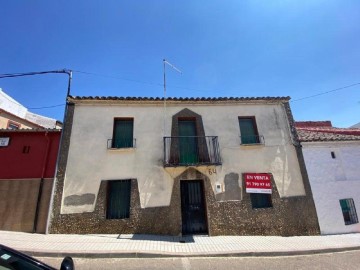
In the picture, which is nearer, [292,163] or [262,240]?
[262,240]

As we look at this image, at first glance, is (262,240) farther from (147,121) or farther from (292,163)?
(147,121)

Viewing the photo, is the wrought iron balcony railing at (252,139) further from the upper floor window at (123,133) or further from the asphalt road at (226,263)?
the upper floor window at (123,133)

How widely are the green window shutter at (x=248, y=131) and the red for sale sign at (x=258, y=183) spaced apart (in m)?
1.58

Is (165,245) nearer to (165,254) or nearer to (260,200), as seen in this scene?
(165,254)

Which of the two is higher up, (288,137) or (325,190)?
(288,137)

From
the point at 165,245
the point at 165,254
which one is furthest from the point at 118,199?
the point at 165,254

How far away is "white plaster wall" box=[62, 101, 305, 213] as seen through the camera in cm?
825

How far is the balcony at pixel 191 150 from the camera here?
873cm

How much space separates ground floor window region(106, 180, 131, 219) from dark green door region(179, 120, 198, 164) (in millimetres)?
2573

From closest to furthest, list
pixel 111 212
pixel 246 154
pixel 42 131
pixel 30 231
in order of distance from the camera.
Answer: pixel 30 231
pixel 111 212
pixel 42 131
pixel 246 154

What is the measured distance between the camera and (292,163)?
9.34 m

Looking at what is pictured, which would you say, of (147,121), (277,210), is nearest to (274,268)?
(277,210)

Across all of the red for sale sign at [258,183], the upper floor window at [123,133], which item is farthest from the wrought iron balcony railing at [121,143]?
the red for sale sign at [258,183]

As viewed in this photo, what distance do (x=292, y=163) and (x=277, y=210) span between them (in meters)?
2.26
